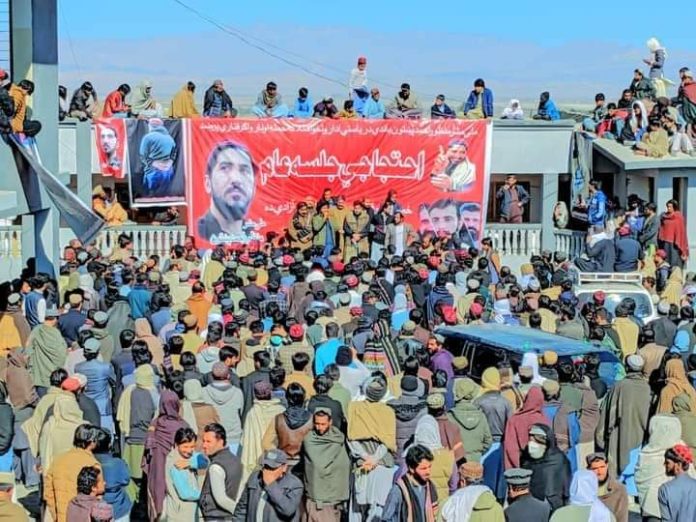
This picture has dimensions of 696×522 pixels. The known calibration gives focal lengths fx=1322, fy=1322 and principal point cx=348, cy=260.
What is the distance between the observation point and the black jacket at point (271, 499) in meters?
8.55

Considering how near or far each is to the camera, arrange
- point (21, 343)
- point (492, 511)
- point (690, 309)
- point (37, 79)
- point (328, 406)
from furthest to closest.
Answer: point (37, 79) → point (690, 309) → point (21, 343) → point (328, 406) → point (492, 511)

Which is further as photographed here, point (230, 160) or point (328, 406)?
point (230, 160)

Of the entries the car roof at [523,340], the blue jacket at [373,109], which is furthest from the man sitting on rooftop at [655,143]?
the car roof at [523,340]

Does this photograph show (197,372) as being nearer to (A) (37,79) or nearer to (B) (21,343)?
(B) (21,343)

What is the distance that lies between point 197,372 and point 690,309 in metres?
6.22

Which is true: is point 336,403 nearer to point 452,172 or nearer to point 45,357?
point 45,357

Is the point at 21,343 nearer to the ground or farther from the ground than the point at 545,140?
nearer to the ground

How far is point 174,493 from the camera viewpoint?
9.13 m

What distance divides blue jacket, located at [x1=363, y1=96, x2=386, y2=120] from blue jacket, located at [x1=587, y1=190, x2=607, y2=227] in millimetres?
4463

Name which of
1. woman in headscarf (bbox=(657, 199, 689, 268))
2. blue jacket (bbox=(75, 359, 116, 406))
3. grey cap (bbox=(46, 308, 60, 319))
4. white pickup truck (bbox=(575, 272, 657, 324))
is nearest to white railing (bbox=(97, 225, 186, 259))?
woman in headscarf (bbox=(657, 199, 689, 268))

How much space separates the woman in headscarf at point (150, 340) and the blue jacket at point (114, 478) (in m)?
3.26

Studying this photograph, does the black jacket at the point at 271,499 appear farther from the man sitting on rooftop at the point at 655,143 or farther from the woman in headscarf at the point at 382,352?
the man sitting on rooftop at the point at 655,143

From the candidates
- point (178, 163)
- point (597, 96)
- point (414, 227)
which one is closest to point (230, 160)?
point (178, 163)

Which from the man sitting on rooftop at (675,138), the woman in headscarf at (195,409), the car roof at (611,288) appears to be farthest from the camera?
the man sitting on rooftop at (675,138)
